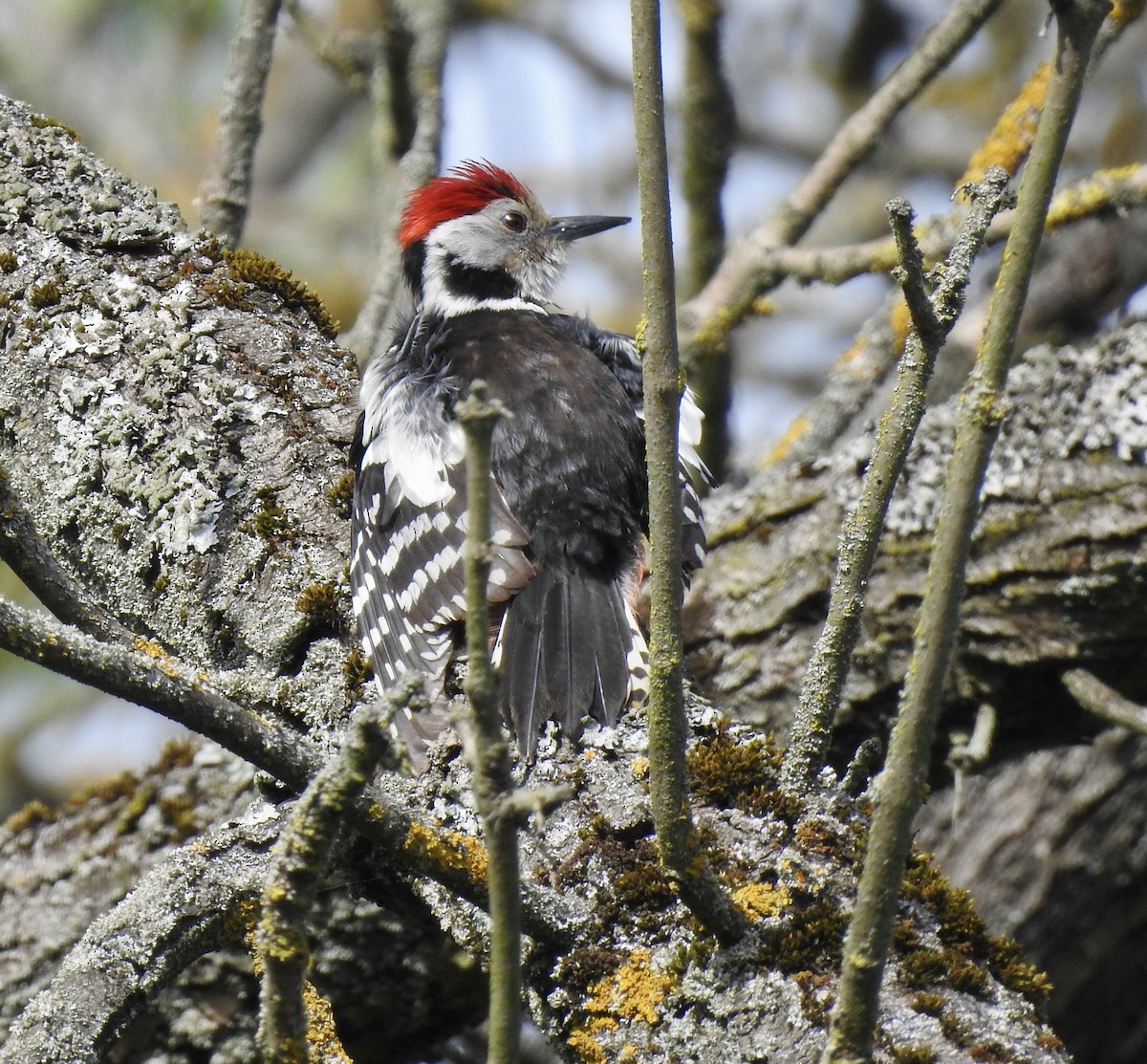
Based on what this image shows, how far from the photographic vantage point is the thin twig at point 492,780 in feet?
3.67

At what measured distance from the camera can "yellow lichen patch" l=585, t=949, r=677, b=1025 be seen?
1.73 meters

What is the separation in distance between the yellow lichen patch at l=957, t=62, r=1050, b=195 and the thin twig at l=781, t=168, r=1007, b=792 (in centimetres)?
213

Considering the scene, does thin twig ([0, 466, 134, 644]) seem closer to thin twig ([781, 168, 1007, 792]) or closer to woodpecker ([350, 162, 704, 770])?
woodpecker ([350, 162, 704, 770])

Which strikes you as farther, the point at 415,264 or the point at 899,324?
the point at 415,264

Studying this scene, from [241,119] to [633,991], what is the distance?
2695mm

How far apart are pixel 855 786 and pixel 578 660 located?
2.04 ft

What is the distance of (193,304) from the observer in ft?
8.64

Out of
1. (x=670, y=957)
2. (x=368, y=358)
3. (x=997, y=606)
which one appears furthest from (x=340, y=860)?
(x=368, y=358)

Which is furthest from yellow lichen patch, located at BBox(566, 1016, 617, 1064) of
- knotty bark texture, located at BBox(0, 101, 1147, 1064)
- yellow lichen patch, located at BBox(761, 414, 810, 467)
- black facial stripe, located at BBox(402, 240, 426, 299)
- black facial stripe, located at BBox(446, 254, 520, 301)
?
black facial stripe, located at BBox(402, 240, 426, 299)

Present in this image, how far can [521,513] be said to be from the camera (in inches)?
112

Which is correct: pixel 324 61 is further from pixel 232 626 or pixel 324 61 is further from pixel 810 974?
pixel 810 974

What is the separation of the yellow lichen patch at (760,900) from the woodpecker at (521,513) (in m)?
Result: 0.53

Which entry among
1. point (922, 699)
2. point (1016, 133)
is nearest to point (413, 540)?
point (922, 699)

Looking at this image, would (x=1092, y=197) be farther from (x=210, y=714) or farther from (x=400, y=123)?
(x=210, y=714)
